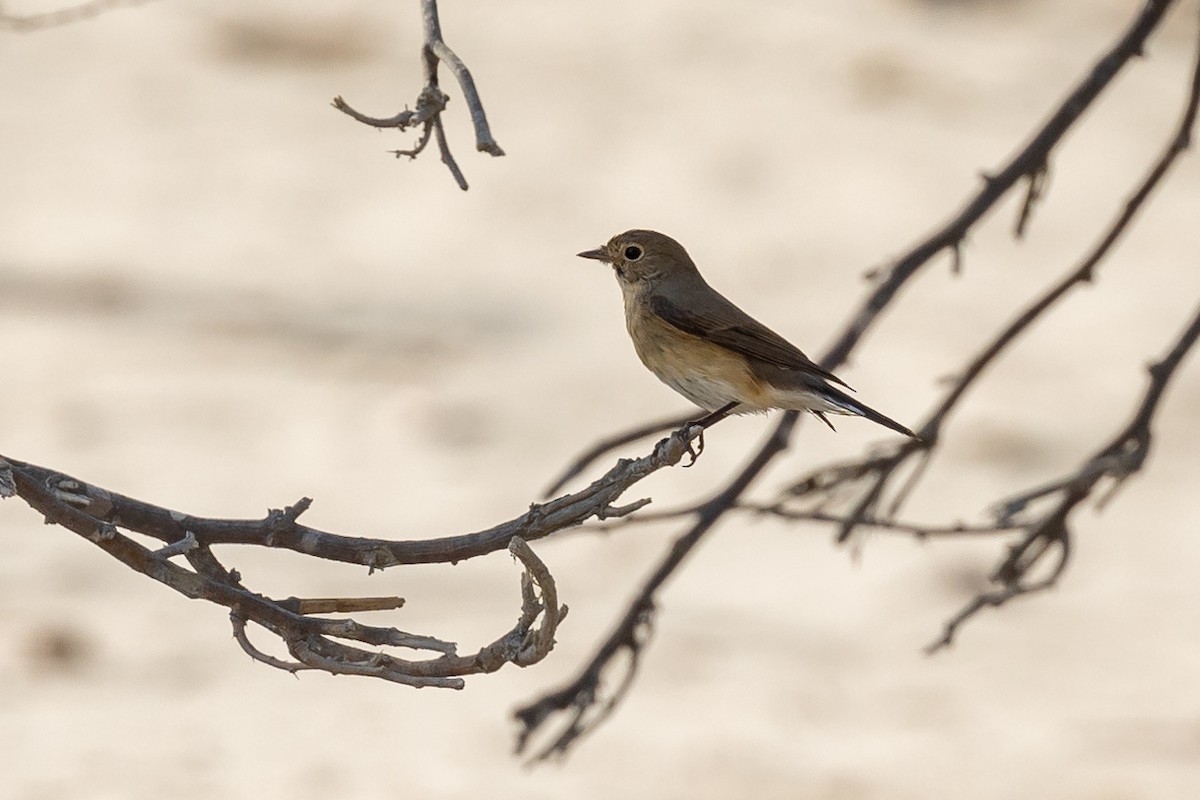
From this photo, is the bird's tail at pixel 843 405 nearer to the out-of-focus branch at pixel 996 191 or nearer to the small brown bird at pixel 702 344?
the small brown bird at pixel 702 344

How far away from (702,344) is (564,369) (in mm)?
6192

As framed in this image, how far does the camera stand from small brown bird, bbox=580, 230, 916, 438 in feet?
A: 13.9

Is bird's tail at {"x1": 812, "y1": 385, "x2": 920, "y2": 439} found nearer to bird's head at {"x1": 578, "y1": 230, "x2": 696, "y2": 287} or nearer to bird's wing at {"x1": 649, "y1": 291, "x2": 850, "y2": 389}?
bird's wing at {"x1": 649, "y1": 291, "x2": 850, "y2": 389}

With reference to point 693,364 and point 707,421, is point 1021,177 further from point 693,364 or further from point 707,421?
point 707,421

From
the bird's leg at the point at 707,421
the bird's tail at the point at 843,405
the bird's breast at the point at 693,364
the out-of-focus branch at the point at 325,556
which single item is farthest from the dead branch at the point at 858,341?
the out-of-focus branch at the point at 325,556

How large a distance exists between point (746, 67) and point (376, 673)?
11.3m

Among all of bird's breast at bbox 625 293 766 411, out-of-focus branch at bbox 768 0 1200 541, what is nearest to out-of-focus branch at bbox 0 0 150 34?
bird's breast at bbox 625 293 766 411

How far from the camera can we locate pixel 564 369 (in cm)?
1048

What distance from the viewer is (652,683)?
25.6ft

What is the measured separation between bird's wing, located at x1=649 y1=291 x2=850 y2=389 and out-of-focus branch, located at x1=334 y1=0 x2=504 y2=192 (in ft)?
4.17

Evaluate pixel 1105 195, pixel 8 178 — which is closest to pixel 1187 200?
pixel 1105 195

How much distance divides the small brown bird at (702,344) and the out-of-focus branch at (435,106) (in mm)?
1079

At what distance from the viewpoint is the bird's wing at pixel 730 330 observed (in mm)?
4219

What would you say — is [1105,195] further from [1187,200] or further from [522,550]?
[522,550]
